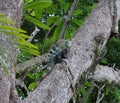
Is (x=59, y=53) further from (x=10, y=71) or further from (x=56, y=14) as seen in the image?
(x=56, y=14)

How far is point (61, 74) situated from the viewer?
1101mm

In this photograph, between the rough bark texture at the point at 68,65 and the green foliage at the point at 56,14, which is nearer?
the rough bark texture at the point at 68,65

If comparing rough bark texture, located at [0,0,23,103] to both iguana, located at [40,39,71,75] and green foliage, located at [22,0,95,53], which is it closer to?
iguana, located at [40,39,71,75]

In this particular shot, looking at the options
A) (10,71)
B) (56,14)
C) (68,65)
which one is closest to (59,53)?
(68,65)

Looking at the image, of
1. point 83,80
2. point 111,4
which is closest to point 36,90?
point 83,80

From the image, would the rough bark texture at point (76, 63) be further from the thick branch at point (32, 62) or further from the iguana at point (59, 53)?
the thick branch at point (32, 62)

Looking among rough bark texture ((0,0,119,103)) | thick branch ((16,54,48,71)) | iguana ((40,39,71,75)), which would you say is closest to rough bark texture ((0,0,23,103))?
rough bark texture ((0,0,119,103))

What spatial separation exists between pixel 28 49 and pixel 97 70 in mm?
655

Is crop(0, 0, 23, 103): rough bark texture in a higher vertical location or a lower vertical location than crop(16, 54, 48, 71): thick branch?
higher

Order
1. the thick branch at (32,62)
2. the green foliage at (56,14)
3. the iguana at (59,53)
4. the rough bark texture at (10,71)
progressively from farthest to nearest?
the green foliage at (56,14), the thick branch at (32,62), the iguana at (59,53), the rough bark texture at (10,71)

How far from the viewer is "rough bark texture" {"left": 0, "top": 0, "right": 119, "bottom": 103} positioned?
3.32ft

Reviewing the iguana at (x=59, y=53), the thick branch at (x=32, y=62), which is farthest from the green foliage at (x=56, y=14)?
the iguana at (x=59, y=53)

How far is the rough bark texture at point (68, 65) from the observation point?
3.32 feet

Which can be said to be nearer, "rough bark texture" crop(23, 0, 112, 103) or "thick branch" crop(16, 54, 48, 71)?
"rough bark texture" crop(23, 0, 112, 103)
